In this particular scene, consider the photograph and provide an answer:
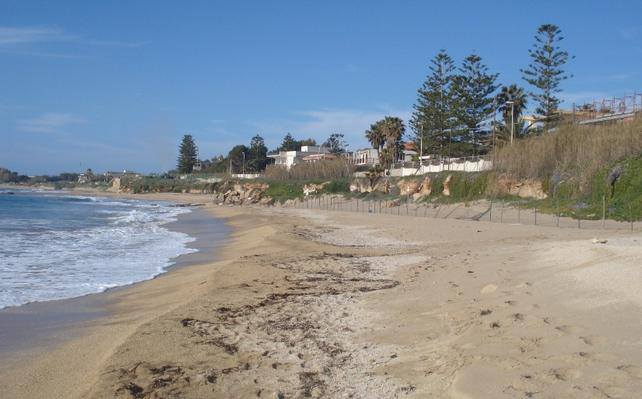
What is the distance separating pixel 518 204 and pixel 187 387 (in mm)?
31898

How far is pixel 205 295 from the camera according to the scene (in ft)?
34.6

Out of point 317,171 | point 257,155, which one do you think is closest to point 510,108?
point 317,171

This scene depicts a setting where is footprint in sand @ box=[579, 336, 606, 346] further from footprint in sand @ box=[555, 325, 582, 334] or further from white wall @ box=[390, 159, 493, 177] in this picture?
white wall @ box=[390, 159, 493, 177]

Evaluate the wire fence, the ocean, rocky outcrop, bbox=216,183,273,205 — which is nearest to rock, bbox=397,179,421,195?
the wire fence

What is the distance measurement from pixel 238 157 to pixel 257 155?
194 inches

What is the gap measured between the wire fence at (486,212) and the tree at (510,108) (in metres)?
15.9

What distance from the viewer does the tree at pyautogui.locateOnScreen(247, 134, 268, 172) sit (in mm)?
124375

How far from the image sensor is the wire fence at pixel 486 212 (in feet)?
81.7

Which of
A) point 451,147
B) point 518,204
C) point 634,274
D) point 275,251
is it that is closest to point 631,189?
point 518,204

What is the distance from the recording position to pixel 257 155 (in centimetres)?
12669

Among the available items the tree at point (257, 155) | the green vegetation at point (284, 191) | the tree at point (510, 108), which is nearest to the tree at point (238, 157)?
the tree at point (257, 155)

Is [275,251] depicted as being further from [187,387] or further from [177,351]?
[187,387]

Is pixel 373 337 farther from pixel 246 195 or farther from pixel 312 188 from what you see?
pixel 246 195

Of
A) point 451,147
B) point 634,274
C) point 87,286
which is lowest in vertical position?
point 87,286
